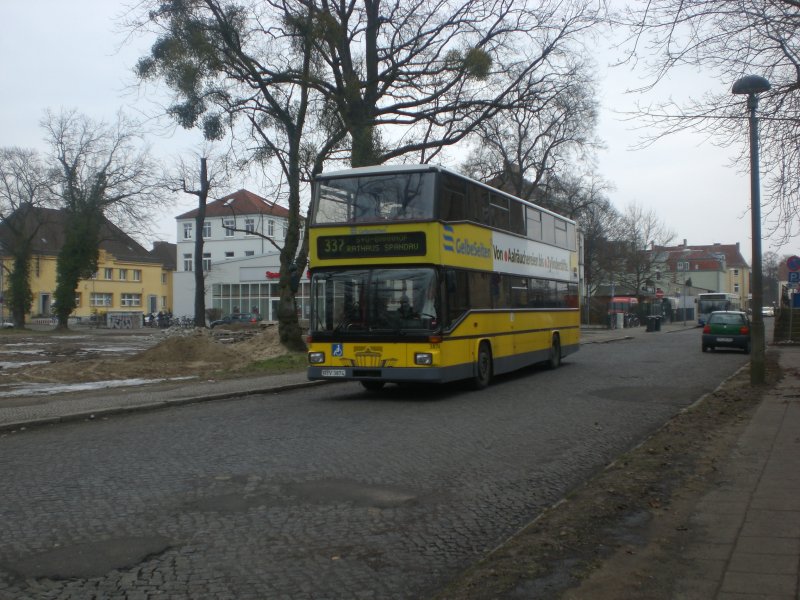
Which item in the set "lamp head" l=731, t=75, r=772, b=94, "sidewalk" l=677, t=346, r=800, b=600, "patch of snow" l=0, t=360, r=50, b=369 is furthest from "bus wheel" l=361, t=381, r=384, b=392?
"patch of snow" l=0, t=360, r=50, b=369

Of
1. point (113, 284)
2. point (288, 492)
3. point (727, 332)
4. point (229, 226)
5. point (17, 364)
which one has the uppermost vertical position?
point (229, 226)

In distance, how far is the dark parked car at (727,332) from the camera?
96.4ft

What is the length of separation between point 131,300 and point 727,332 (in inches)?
2859

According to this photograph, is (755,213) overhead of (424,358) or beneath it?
overhead

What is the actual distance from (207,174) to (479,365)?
3180cm

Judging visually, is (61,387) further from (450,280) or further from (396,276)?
(450,280)

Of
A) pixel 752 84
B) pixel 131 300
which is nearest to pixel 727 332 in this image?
pixel 752 84

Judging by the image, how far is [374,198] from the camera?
47.4ft

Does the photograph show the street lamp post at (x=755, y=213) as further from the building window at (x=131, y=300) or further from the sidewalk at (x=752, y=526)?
the building window at (x=131, y=300)

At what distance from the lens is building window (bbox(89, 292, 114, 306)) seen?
274 ft

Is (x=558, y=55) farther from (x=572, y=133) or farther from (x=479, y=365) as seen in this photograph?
(x=572, y=133)

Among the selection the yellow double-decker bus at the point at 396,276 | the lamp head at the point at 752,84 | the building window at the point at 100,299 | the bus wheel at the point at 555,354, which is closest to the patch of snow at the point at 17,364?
the yellow double-decker bus at the point at 396,276

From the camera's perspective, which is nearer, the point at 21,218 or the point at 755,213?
the point at 755,213

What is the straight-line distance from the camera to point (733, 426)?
35.4ft
